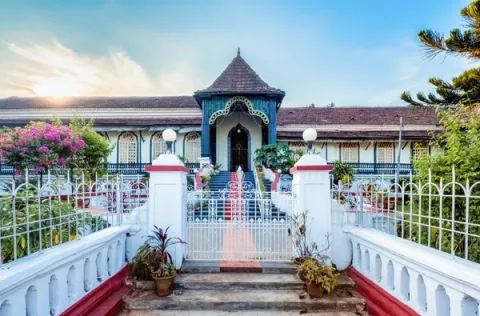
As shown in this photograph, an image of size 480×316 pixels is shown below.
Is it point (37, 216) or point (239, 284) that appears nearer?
point (37, 216)

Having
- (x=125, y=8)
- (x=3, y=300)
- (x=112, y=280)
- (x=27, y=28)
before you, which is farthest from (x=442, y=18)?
(x=27, y=28)

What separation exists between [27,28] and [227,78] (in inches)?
404

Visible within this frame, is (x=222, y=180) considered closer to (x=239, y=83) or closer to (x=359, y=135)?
(x=239, y=83)

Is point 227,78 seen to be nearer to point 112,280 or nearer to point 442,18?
point 442,18

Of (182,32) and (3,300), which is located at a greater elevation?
(182,32)

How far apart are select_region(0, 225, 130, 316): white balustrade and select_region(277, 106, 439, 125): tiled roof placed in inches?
772

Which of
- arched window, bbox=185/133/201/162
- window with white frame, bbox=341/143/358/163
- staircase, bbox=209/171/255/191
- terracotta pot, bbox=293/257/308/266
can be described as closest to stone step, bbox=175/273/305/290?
terracotta pot, bbox=293/257/308/266

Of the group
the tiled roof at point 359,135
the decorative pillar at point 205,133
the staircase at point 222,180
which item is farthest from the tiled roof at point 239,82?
the staircase at point 222,180

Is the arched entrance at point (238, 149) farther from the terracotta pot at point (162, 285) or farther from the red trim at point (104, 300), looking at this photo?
the terracotta pot at point (162, 285)

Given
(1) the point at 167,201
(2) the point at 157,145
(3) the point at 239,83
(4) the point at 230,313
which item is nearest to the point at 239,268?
(4) the point at 230,313

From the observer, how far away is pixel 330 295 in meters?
4.28

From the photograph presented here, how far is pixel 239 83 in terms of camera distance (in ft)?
56.9

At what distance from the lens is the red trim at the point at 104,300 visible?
3.32m

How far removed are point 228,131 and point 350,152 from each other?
8.98 meters
